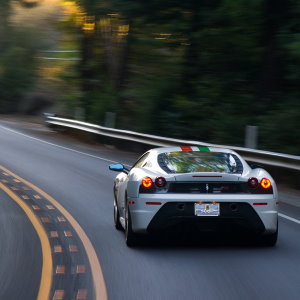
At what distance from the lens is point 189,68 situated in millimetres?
27125

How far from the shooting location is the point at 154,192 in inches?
381

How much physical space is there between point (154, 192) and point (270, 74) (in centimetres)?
1548

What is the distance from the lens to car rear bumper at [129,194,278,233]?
9.53 meters

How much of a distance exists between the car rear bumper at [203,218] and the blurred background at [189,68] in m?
10.5

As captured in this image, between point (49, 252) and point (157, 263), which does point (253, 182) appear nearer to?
point (157, 263)

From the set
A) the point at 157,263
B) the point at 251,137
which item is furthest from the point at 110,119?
the point at 157,263

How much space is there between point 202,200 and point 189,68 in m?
18.0

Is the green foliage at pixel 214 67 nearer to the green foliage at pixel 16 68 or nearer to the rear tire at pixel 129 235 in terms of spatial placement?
the rear tire at pixel 129 235

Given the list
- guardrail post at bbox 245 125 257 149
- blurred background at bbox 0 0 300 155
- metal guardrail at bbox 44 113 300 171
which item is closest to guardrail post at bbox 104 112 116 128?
blurred background at bbox 0 0 300 155

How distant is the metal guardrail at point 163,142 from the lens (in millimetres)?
17056

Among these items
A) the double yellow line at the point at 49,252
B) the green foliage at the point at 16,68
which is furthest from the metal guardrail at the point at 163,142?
the green foliage at the point at 16,68

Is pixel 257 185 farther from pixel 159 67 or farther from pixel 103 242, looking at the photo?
pixel 159 67

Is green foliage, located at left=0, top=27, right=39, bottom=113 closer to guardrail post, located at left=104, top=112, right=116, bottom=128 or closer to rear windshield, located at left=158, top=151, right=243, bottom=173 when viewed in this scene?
guardrail post, located at left=104, top=112, right=116, bottom=128

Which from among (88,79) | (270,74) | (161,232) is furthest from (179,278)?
(88,79)
